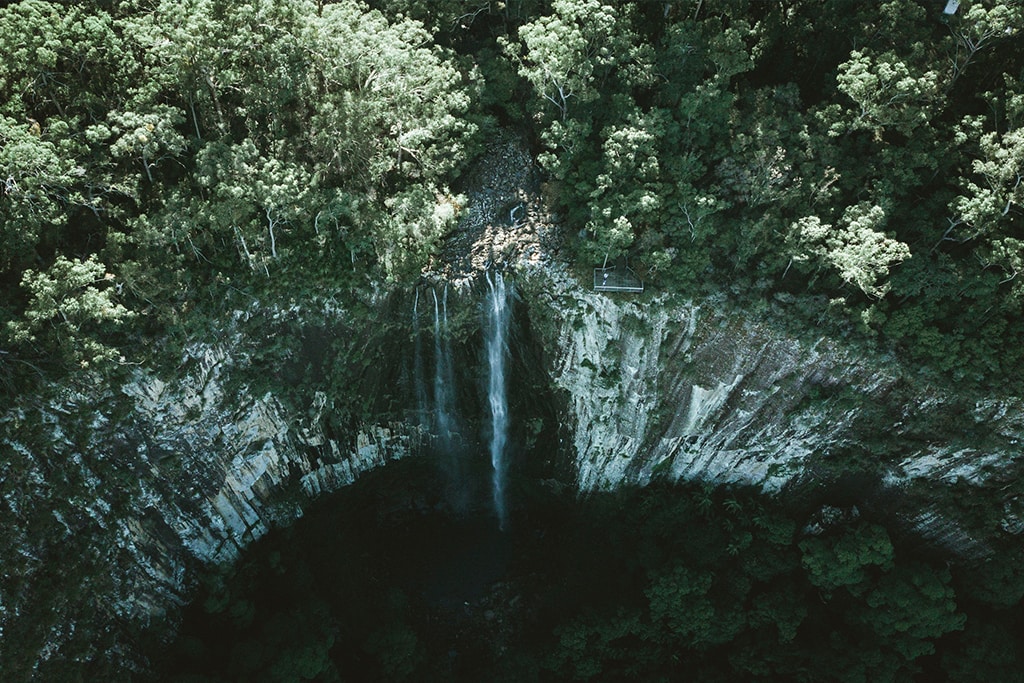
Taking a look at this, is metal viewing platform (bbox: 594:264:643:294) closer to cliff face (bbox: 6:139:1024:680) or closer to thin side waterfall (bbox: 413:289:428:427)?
cliff face (bbox: 6:139:1024:680)

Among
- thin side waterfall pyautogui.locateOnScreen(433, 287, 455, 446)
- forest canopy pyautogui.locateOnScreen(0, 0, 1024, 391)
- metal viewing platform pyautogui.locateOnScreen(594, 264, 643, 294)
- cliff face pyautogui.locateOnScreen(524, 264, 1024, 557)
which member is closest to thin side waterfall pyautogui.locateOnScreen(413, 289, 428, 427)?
thin side waterfall pyautogui.locateOnScreen(433, 287, 455, 446)

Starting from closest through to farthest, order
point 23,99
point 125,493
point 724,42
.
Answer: point 23,99
point 724,42
point 125,493

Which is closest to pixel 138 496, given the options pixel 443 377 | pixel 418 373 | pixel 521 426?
pixel 418 373

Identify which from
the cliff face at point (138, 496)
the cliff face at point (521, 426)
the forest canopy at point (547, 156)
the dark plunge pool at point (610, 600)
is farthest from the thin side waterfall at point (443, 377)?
the dark plunge pool at point (610, 600)

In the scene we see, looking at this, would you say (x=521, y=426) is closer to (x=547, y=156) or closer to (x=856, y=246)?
(x=547, y=156)

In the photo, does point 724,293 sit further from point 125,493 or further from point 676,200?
point 125,493

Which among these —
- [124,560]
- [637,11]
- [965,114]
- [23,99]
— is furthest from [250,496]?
[965,114]
